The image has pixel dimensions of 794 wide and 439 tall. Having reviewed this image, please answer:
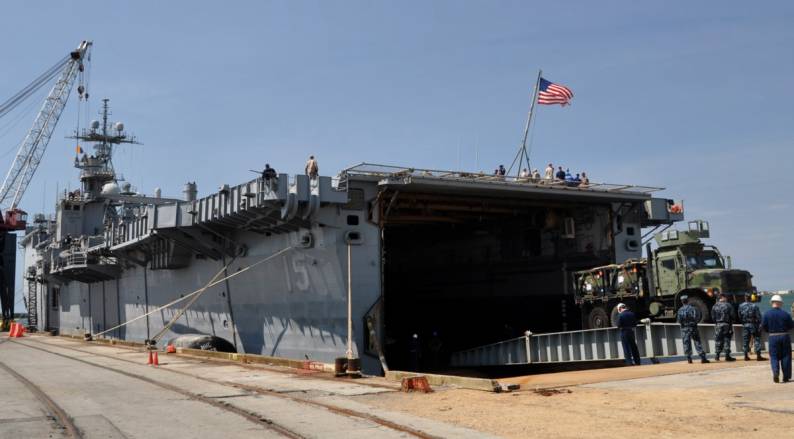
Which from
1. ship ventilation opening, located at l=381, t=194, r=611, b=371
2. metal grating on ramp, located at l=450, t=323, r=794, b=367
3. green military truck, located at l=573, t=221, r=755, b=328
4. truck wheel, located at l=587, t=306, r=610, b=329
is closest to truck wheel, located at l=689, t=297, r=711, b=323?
green military truck, located at l=573, t=221, r=755, b=328

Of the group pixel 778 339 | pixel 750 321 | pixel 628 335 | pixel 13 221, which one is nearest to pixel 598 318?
pixel 628 335

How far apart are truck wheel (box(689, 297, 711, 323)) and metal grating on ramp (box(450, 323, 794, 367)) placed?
150cm

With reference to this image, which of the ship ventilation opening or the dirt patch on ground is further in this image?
the ship ventilation opening

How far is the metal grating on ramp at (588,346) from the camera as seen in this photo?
1950 centimetres

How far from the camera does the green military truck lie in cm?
2159

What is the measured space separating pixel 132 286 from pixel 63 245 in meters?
13.2

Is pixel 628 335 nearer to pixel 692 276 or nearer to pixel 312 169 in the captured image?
pixel 692 276

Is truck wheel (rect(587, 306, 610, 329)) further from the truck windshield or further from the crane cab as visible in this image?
the crane cab

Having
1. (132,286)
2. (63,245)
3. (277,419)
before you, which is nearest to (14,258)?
(63,245)

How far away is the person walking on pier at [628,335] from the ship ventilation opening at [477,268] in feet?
28.2

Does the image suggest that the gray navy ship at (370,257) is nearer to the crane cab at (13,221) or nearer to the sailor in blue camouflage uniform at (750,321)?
the sailor in blue camouflage uniform at (750,321)

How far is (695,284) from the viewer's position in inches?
858

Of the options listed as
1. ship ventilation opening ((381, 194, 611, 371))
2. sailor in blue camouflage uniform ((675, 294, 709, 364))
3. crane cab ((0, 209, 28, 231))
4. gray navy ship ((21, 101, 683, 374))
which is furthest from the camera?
crane cab ((0, 209, 28, 231))

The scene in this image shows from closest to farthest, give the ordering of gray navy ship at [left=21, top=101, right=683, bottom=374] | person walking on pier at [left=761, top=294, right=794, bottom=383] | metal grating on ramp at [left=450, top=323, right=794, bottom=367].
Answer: person walking on pier at [left=761, top=294, right=794, bottom=383] < metal grating on ramp at [left=450, top=323, right=794, bottom=367] < gray navy ship at [left=21, top=101, right=683, bottom=374]
